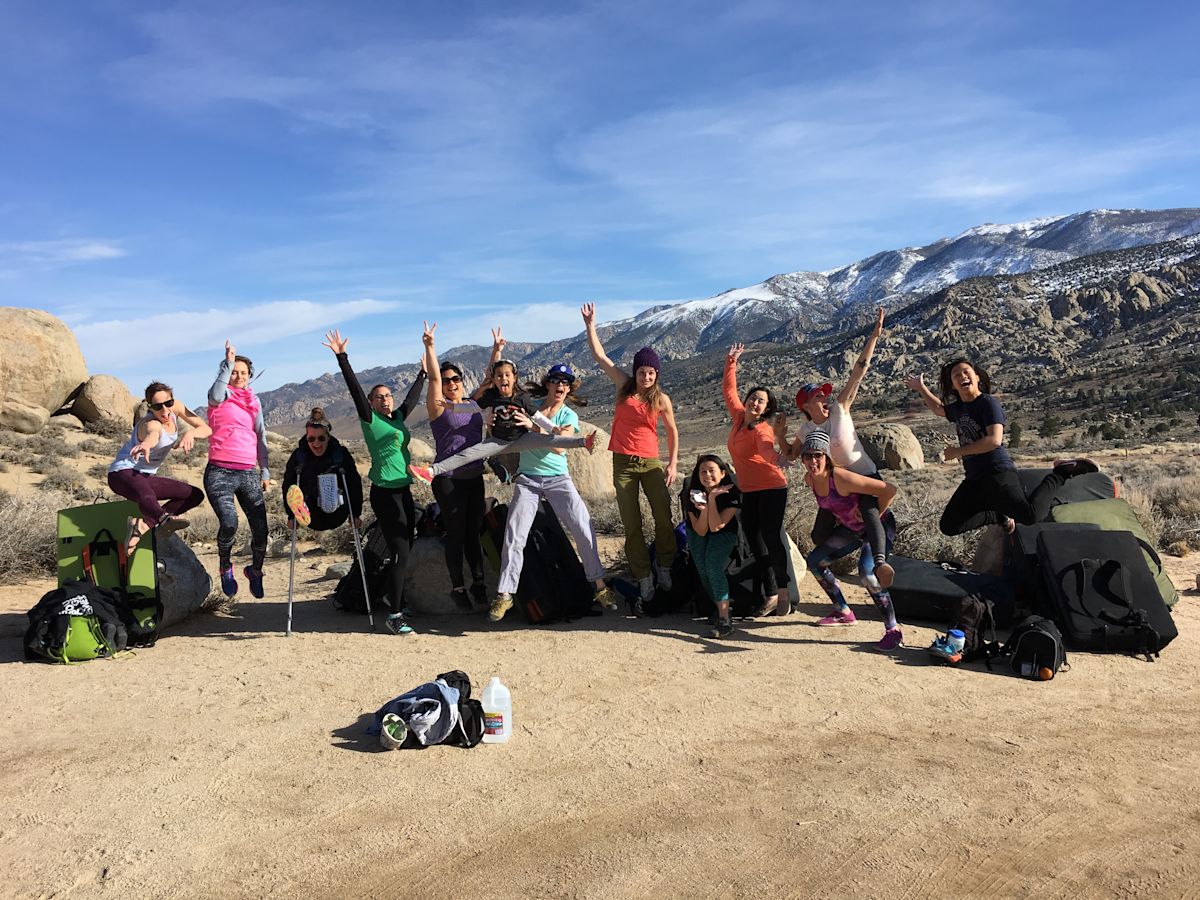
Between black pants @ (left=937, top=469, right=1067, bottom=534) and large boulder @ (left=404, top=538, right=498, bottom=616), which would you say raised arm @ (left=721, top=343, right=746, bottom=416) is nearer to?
black pants @ (left=937, top=469, right=1067, bottom=534)

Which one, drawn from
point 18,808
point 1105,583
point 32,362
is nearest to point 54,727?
point 18,808

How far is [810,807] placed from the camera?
3.41 meters

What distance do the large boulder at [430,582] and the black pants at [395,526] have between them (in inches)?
23.7

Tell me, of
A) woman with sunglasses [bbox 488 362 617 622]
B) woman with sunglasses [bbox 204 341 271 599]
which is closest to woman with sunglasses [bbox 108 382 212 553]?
woman with sunglasses [bbox 204 341 271 599]

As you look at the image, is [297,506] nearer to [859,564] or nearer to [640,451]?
[640,451]

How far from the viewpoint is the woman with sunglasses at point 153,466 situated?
19.5 feet

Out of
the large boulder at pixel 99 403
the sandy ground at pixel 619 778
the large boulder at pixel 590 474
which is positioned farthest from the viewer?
the large boulder at pixel 99 403

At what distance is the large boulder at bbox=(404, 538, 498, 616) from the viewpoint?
270 inches

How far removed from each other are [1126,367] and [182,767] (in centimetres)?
5927

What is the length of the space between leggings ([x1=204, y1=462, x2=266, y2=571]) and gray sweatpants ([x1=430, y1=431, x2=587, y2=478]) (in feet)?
5.31

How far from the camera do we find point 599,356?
6.47 metres

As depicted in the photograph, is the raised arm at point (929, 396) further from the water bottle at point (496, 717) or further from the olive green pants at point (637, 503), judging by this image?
the water bottle at point (496, 717)

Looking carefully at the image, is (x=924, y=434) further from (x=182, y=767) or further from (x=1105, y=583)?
(x=182, y=767)

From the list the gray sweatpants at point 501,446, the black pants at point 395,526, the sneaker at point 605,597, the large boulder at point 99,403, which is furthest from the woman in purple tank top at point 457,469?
the large boulder at point 99,403
